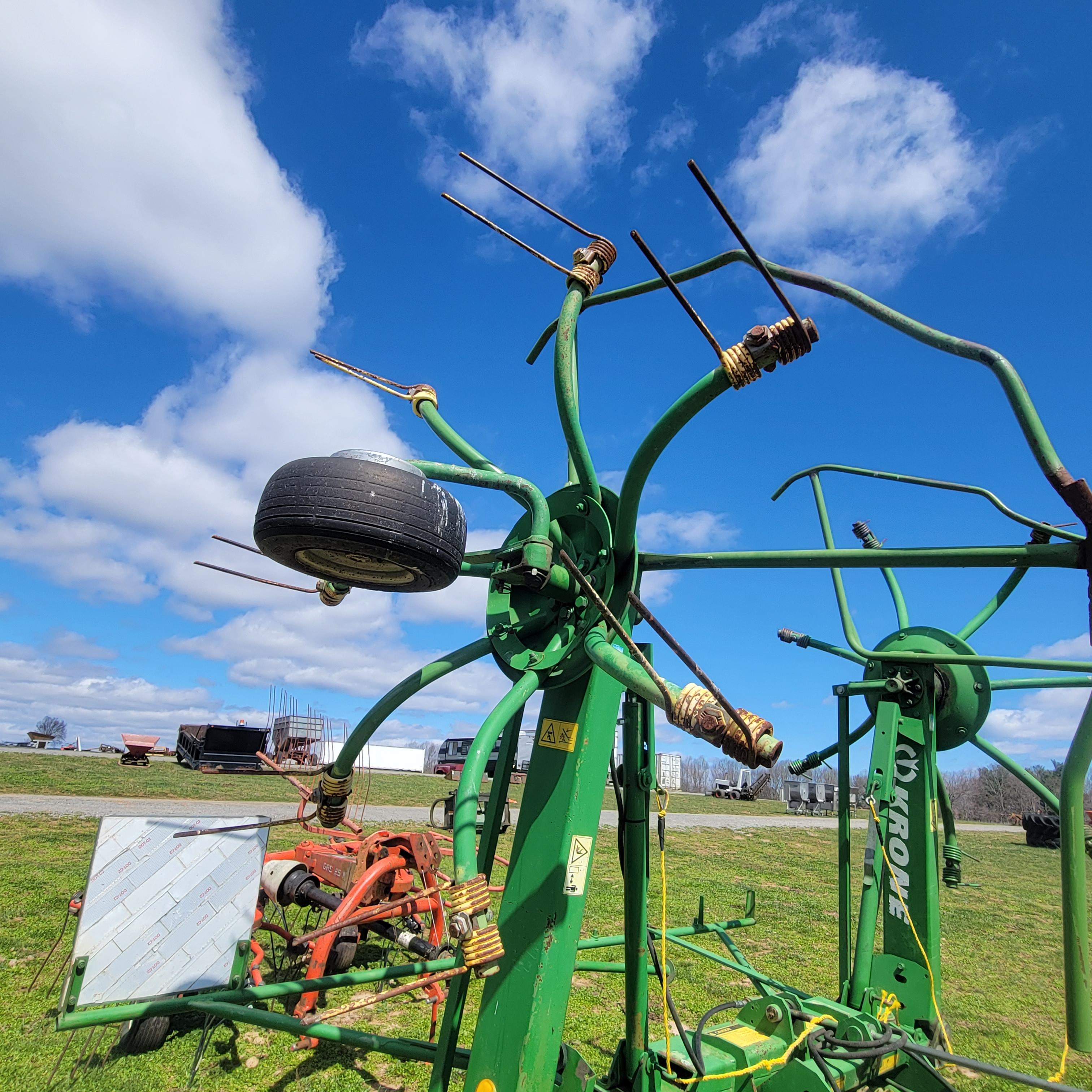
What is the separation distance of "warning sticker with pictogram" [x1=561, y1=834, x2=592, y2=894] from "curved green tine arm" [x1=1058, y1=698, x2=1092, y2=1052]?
157 cm

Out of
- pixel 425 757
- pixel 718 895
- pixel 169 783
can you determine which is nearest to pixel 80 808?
pixel 169 783

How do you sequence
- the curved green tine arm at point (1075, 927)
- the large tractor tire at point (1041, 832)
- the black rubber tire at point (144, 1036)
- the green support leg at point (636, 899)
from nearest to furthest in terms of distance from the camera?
the curved green tine arm at point (1075, 927) < the green support leg at point (636, 899) < the black rubber tire at point (144, 1036) < the large tractor tire at point (1041, 832)

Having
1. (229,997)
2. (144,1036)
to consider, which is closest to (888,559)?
(229,997)

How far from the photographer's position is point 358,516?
7.72ft

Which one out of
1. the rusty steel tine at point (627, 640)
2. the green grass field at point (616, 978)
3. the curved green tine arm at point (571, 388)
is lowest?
the green grass field at point (616, 978)

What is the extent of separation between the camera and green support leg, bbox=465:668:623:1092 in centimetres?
270

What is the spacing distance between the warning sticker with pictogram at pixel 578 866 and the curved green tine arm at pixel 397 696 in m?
0.88

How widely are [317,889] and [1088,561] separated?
22.1ft

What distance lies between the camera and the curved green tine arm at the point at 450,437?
3.48 m

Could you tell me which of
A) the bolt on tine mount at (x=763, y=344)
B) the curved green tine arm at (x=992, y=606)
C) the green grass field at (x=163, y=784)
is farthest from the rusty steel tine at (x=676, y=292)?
the green grass field at (x=163, y=784)

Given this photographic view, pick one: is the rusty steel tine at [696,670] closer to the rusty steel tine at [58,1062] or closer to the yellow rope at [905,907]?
the yellow rope at [905,907]

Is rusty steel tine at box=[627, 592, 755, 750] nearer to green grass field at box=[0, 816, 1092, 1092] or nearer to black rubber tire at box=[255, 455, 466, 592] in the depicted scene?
black rubber tire at box=[255, 455, 466, 592]

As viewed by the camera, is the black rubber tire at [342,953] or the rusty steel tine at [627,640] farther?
the black rubber tire at [342,953]

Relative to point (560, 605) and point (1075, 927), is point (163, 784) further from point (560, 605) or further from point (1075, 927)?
point (1075, 927)
